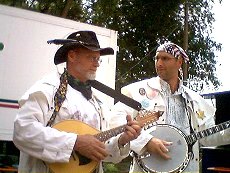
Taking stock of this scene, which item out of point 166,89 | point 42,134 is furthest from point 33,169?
point 166,89

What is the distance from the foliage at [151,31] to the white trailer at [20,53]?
26.1ft

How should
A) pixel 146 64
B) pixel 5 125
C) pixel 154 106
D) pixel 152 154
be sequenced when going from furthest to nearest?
1. pixel 146 64
2. pixel 5 125
3. pixel 154 106
4. pixel 152 154

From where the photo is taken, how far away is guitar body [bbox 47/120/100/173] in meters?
2.76

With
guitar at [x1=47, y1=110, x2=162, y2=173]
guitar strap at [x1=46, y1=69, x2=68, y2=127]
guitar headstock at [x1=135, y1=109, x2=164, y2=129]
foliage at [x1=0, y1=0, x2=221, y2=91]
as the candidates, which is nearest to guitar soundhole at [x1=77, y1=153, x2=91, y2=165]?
guitar at [x1=47, y1=110, x2=162, y2=173]

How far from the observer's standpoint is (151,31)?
50.0 ft

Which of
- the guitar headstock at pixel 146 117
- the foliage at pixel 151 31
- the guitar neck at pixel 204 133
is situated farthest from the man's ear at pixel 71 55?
the foliage at pixel 151 31

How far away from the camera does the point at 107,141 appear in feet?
10.2

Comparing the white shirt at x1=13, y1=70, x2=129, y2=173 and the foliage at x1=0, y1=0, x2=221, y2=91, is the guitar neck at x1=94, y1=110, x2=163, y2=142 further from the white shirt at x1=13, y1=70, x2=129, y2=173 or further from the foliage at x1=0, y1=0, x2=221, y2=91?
the foliage at x1=0, y1=0, x2=221, y2=91

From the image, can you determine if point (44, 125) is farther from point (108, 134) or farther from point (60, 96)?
point (108, 134)

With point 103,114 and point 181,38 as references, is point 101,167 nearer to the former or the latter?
point 103,114

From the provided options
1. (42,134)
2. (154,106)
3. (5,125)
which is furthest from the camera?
(5,125)

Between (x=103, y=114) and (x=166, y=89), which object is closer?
(x=103, y=114)

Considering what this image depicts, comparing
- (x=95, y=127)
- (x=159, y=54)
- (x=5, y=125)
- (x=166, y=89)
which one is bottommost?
(x=5, y=125)

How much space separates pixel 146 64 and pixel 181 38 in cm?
169
